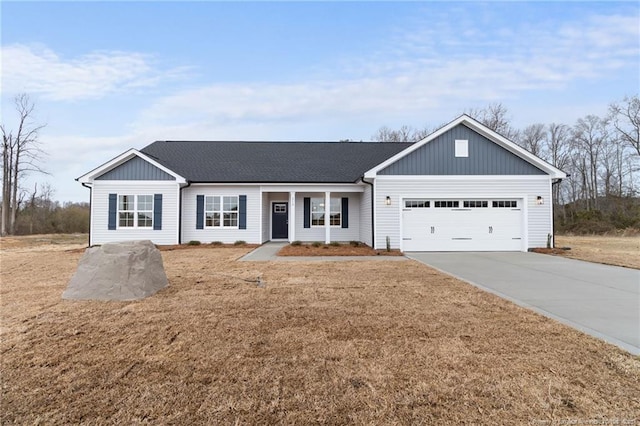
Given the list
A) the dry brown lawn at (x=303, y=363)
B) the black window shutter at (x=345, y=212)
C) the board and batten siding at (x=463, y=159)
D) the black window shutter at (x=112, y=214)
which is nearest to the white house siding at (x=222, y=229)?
the black window shutter at (x=112, y=214)

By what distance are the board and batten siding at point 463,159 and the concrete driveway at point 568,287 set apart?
3753 mm

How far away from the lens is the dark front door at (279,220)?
17188 mm

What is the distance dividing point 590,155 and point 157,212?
39581 millimetres

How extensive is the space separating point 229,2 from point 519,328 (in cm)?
1253

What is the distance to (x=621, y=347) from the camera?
3629mm

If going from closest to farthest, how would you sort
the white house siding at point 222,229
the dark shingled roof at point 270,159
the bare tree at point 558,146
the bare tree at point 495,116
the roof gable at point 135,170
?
the roof gable at point 135,170 → the white house siding at point 222,229 → the dark shingled roof at point 270,159 → the bare tree at point 495,116 → the bare tree at point 558,146

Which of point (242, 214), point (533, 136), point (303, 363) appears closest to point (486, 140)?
point (242, 214)

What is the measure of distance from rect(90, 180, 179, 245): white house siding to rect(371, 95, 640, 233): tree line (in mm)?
25214

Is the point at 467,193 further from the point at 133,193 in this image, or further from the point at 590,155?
the point at 590,155

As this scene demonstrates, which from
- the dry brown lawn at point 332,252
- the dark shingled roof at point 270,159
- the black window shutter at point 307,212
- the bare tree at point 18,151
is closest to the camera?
the dry brown lawn at point 332,252

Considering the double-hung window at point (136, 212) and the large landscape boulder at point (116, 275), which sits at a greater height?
the double-hung window at point (136, 212)

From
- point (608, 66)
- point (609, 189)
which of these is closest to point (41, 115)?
point (608, 66)

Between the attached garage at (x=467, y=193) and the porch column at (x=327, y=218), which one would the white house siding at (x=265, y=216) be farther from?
the attached garage at (x=467, y=193)

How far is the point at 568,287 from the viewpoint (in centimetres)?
673
